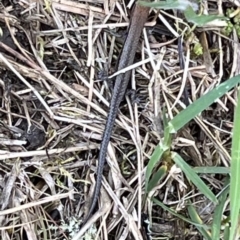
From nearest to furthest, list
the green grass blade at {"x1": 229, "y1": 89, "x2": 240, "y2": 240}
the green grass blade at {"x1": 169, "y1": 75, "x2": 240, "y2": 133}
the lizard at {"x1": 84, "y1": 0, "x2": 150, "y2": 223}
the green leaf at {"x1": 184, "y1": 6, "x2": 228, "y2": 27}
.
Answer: the green grass blade at {"x1": 229, "y1": 89, "x2": 240, "y2": 240} → the green grass blade at {"x1": 169, "y1": 75, "x2": 240, "y2": 133} → the green leaf at {"x1": 184, "y1": 6, "x2": 228, "y2": 27} → the lizard at {"x1": 84, "y1": 0, "x2": 150, "y2": 223}

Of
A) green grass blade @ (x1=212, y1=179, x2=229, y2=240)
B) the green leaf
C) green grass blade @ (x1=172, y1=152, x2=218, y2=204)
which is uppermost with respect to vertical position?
the green leaf

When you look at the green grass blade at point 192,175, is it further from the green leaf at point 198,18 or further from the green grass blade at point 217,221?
the green leaf at point 198,18

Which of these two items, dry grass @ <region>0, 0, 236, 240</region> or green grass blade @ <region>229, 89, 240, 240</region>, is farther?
dry grass @ <region>0, 0, 236, 240</region>

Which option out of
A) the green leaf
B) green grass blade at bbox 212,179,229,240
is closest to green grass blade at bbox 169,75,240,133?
the green leaf

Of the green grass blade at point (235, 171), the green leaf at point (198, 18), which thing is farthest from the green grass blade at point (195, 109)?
the green leaf at point (198, 18)

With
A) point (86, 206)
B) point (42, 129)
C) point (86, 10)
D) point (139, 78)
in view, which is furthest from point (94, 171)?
point (86, 10)

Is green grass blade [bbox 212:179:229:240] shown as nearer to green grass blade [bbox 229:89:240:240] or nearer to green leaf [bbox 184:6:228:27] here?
green grass blade [bbox 229:89:240:240]
